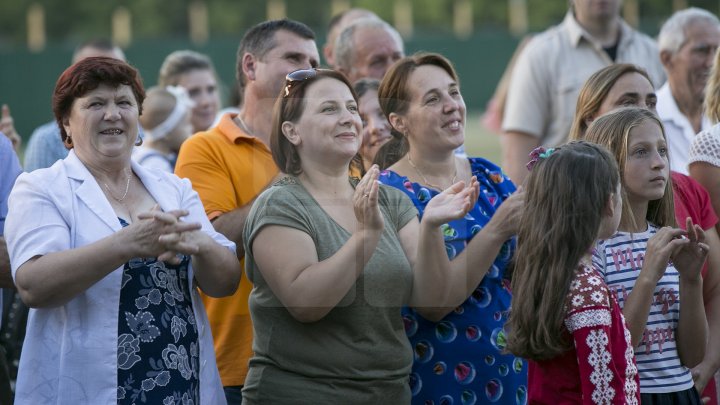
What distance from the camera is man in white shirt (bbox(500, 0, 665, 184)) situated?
6438mm

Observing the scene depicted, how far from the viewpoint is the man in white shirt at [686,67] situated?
576 centimetres

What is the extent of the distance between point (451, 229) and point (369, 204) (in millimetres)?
692

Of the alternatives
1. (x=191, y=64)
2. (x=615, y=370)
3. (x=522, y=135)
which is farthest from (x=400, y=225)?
(x=191, y=64)

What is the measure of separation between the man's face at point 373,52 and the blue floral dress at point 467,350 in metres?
2.10

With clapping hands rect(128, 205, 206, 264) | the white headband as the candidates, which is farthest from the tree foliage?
clapping hands rect(128, 205, 206, 264)

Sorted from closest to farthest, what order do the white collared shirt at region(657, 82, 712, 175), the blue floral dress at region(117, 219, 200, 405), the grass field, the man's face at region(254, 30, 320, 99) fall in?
the blue floral dress at region(117, 219, 200, 405) < the man's face at region(254, 30, 320, 99) < the white collared shirt at region(657, 82, 712, 175) < the grass field

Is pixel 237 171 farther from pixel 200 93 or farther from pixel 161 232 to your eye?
pixel 200 93

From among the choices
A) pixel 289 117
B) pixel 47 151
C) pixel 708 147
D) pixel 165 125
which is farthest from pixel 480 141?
pixel 289 117

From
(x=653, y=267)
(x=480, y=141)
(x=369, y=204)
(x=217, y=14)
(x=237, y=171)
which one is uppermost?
(x=217, y=14)

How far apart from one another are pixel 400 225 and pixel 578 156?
0.71 metres

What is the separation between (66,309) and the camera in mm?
3498

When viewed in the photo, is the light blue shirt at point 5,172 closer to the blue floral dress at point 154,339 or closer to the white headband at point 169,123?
the blue floral dress at point 154,339

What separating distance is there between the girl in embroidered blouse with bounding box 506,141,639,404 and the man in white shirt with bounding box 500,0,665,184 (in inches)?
110

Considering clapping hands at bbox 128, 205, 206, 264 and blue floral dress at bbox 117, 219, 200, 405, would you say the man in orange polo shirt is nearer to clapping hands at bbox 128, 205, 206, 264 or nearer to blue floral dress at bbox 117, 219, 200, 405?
blue floral dress at bbox 117, 219, 200, 405
